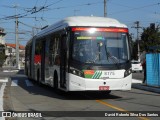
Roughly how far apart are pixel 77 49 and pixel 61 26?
231cm

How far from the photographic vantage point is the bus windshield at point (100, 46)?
16.1 metres

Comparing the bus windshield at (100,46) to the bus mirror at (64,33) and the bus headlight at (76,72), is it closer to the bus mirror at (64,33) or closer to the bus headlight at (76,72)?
the bus headlight at (76,72)

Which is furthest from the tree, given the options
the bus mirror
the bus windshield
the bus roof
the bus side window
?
the bus windshield

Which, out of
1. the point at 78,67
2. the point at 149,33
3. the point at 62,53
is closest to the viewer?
the point at 78,67

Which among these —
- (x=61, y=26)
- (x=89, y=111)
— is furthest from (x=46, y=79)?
(x=89, y=111)

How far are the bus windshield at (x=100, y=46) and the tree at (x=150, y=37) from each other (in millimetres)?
59246

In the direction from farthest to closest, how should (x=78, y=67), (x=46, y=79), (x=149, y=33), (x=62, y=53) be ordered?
(x=149, y=33) < (x=46, y=79) < (x=62, y=53) < (x=78, y=67)

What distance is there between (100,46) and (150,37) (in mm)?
60284

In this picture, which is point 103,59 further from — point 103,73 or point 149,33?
point 149,33

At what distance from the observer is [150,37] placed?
247ft

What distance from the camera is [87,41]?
1628cm

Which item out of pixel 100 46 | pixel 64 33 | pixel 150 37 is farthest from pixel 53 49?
pixel 150 37

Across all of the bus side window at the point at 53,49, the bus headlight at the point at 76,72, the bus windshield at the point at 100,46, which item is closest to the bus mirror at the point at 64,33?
the bus windshield at the point at 100,46

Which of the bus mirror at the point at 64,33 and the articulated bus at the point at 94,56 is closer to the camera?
the articulated bus at the point at 94,56
